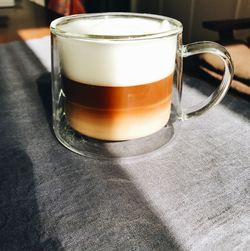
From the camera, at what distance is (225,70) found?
0.39 meters

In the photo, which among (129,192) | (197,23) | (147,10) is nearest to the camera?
(129,192)

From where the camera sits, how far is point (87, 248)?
0.24 meters

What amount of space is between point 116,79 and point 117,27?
61 millimetres

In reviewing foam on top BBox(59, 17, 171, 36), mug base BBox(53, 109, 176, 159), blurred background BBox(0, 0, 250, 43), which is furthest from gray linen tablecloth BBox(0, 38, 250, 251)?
blurred background BBox(0, 0, 250, 43)

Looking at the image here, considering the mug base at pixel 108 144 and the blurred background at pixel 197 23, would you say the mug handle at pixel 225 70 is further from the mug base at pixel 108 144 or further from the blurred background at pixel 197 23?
the blurred background at pixel 197 23

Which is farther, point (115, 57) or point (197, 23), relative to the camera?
point (197, 23)

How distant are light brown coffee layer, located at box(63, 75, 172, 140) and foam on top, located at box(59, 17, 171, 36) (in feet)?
0.18

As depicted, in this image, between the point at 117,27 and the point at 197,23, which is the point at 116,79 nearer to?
the point at 117,27

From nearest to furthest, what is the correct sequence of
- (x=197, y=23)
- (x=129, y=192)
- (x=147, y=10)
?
(x=129, y=192), (x=197, y=23), (x=147, y=10)

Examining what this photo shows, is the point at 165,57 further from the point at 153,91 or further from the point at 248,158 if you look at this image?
the point at 248,158

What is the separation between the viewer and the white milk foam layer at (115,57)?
0.31 metres

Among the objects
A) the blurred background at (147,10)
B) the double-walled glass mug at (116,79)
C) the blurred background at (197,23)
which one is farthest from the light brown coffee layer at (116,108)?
the blurred background at (147,10)

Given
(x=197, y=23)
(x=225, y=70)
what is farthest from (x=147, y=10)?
(x=225, y=70)

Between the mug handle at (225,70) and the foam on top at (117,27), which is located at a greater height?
the foam on top at (117,27)
